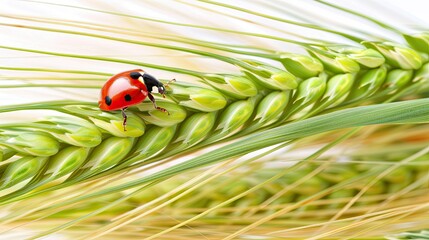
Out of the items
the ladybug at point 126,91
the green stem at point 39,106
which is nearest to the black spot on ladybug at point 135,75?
the ladybug at point 126,91

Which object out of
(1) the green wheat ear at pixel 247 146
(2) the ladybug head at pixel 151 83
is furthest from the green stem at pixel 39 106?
(2) the ladybug head at pixel 151 83

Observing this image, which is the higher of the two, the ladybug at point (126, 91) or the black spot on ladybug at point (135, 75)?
the black spot on ladybug at point (135, 75)

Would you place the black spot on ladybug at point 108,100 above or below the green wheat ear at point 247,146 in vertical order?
above

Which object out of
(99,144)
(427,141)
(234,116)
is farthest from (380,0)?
(99,144)

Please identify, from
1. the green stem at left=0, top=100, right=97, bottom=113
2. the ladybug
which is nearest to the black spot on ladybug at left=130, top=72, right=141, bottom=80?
the ladybug

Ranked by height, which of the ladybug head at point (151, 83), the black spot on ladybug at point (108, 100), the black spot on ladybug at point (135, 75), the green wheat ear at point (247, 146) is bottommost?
the green wheat ear at point (247, 146)

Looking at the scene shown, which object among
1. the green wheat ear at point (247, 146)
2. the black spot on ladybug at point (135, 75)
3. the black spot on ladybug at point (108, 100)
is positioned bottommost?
the green wheat ear at point (247, 146)

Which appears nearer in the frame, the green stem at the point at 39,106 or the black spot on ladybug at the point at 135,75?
the green stem at the point at 39,106

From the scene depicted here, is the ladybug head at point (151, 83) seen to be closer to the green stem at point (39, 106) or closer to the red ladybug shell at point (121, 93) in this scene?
the red ladybug shell at point (121, 93)

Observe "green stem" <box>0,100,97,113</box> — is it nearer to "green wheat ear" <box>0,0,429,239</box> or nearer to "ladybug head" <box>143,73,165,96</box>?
"green wheat ear" <box>0,0,429,239</box>
